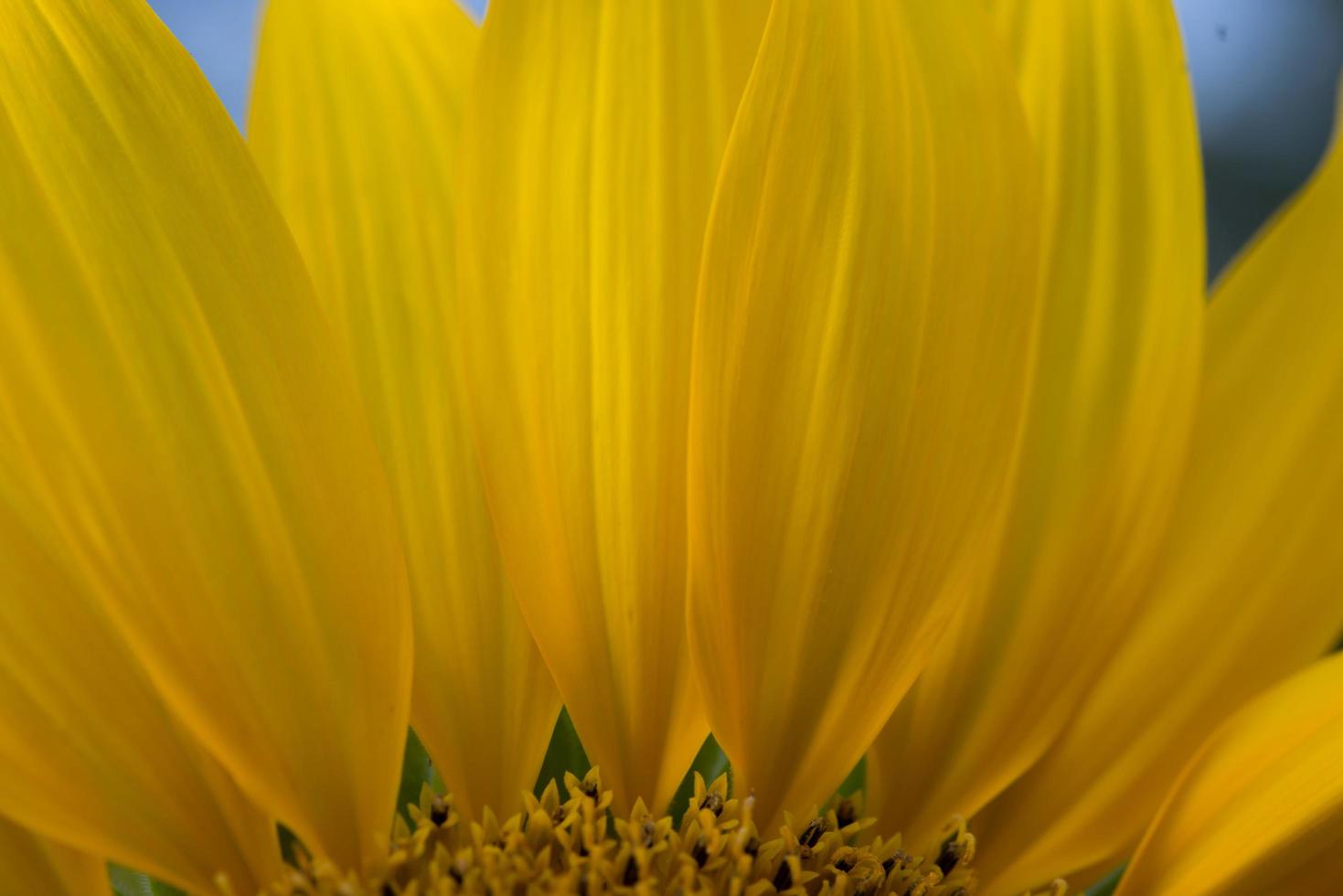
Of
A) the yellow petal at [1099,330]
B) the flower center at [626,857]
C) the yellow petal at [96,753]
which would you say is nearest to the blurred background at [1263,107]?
the yellow petal at [1099,330]

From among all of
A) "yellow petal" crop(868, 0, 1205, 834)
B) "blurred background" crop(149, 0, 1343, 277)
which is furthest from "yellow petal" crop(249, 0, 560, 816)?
"blurred background" crop(149, 0, 1343, 277)

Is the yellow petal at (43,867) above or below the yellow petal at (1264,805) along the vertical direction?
above

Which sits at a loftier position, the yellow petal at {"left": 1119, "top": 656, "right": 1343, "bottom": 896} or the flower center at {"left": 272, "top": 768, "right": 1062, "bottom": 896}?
the flower center at {"left": 272, "top": 768, "right": 1062, "bottom": 896}

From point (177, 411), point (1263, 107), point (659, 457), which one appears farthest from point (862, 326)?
point (1263, 107)

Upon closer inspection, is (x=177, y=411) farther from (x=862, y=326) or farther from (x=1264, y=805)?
(x=1264, y=805)

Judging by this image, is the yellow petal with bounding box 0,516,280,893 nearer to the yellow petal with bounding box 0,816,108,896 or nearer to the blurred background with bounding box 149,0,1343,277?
the yellow petal with bounding box 0,816,108,896

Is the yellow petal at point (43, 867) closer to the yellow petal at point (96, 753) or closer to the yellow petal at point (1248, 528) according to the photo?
the yellow petal at point (96, 753)

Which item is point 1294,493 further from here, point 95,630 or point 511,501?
point 95,630
